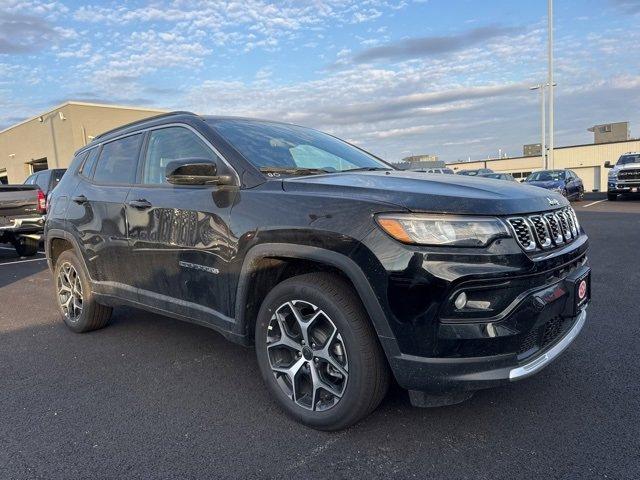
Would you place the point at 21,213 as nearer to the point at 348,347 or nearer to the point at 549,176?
the point at 348,347

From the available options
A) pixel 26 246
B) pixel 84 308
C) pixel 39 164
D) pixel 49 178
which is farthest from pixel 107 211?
pixel 39 164

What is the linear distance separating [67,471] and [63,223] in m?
2.86

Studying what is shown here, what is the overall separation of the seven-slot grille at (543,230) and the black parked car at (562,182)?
1948 cm

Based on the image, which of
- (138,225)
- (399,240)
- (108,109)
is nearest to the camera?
(399,240)

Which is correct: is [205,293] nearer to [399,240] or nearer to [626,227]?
[399,240]

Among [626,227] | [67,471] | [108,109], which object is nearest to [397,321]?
[67,471]

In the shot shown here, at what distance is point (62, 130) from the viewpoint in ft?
99.8

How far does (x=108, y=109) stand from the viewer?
3097cm

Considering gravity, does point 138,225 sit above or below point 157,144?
below

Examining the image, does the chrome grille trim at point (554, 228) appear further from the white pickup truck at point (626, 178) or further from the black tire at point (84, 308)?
the white pickup truck at point (626, 178)

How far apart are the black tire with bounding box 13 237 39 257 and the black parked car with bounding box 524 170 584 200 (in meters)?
18.3

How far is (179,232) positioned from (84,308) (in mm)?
1877

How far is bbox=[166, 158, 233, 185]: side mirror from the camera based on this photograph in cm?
314

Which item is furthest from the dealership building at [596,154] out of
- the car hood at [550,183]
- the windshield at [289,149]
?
the windshield at [289,149]
